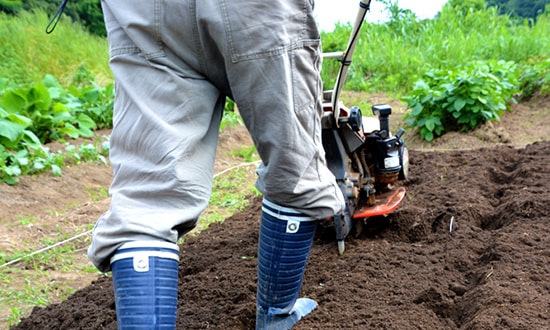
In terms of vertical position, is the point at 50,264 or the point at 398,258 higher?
the point at 398,258

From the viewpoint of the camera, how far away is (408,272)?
2920 millimetres

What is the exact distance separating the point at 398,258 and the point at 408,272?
0.61 feet

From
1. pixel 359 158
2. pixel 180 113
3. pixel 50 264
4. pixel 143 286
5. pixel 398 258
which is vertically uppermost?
pixel 180 113

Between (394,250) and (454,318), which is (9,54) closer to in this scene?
(394,250)

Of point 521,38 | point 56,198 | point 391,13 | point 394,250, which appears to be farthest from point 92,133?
point 391,13

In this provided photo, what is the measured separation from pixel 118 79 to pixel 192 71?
21 centimetres

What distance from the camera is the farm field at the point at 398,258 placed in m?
2.51

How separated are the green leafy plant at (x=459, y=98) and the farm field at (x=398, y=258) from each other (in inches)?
45.2

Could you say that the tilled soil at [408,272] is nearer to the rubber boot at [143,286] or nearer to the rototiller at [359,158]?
the rototiller at [359,158]

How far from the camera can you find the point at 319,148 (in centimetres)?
209

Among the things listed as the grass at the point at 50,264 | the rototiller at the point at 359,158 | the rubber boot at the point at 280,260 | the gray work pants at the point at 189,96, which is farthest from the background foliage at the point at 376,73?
the gray work pants at the point at 189,96

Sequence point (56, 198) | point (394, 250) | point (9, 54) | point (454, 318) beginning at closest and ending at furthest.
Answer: point (454, 318), point (394, 250), point (56, 198), point (9, 54)

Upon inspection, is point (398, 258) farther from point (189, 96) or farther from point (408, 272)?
point (189, 96)

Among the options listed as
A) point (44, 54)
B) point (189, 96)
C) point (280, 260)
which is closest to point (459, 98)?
point (280, 260)
